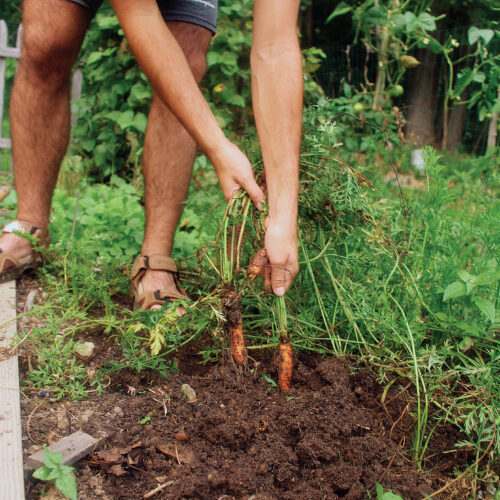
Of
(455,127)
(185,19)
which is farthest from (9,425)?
(455,127)

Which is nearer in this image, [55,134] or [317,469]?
→ [317,469]

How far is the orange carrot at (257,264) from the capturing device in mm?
1552

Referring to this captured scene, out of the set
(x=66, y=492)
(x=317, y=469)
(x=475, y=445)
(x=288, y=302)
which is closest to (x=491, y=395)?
(x=475, y=445)

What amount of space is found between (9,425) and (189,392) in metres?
0.50

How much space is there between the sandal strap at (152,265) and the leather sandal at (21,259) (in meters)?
0.42

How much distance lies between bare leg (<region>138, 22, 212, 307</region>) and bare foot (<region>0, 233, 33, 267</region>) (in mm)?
514

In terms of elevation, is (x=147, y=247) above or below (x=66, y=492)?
above

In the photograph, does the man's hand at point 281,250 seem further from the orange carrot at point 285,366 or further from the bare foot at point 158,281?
the bare foot at point 158,281

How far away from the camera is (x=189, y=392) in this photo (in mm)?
1591

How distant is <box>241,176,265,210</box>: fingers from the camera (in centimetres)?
162

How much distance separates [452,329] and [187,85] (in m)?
1.20

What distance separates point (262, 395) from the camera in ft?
5.06

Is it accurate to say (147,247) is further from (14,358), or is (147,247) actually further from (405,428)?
(405,428)

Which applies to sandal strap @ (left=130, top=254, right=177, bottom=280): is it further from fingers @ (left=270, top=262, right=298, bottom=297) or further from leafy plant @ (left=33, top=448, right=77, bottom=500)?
leafy plant @ (left=33, top=448, right=77, bottom=500)
